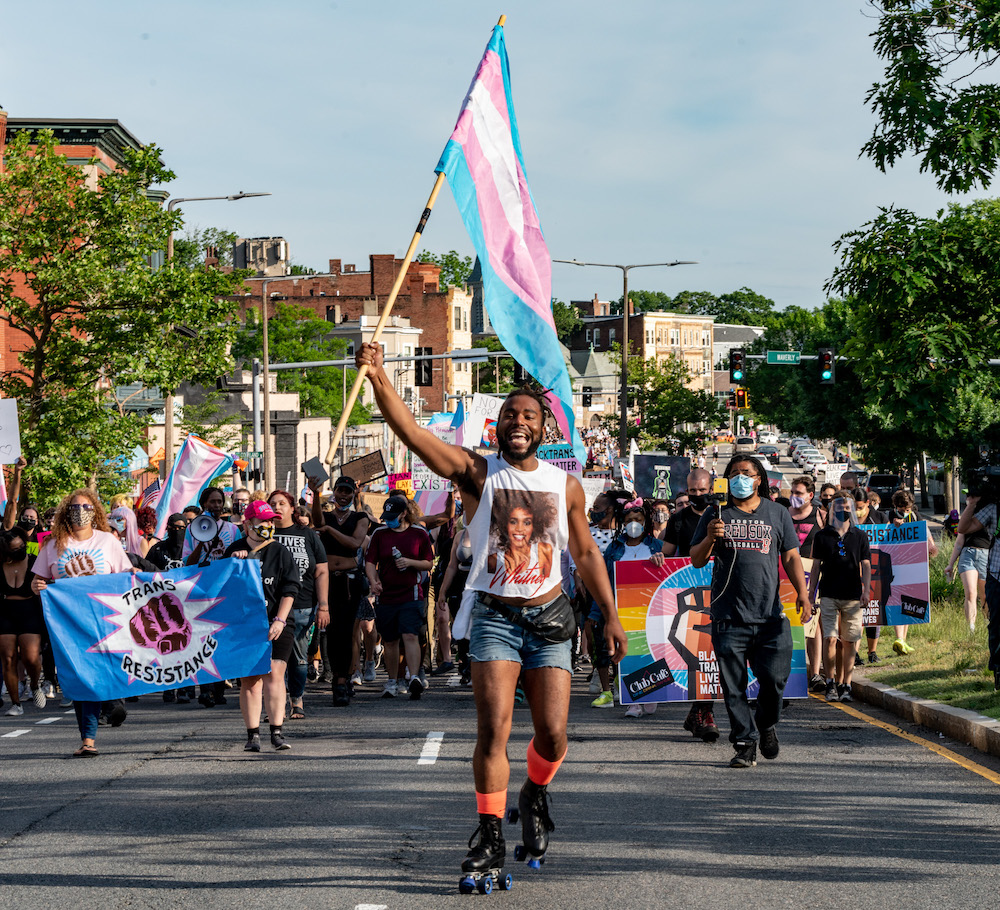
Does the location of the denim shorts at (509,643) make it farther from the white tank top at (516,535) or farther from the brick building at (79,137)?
the brick building at (79,137)

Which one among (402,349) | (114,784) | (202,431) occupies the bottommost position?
(114,784)

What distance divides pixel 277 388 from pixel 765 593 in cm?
6869

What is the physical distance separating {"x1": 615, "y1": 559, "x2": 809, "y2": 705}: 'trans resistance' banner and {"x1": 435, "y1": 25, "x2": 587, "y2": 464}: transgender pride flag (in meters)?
2.71

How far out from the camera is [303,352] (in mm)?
71625

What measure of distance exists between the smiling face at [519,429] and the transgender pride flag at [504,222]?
61.0 inches

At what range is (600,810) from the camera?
24.9 ft

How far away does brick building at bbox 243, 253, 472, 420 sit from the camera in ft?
331

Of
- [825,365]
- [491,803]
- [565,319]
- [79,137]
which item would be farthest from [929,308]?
[565,319]

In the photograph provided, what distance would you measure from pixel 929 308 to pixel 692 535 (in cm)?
625

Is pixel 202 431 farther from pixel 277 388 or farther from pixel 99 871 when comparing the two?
pixel 99 871

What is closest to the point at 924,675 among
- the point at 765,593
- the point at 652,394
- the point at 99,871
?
the point at 765,593

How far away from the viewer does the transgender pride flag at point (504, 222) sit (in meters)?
7.91

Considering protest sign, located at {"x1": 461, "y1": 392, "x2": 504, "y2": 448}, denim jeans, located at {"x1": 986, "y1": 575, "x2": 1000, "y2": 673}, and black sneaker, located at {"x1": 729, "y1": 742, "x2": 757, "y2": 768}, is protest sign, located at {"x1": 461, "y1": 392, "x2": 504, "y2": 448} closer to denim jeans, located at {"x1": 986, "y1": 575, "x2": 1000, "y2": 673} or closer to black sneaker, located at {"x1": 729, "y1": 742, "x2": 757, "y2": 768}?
denim jeans, located at {"x1": 986, "y1": 575, "x2": 1000, "y2": 673}

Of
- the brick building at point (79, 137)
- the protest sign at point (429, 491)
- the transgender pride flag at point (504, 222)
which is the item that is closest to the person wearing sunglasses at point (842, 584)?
the transgender pride flag at point (504, 222)
